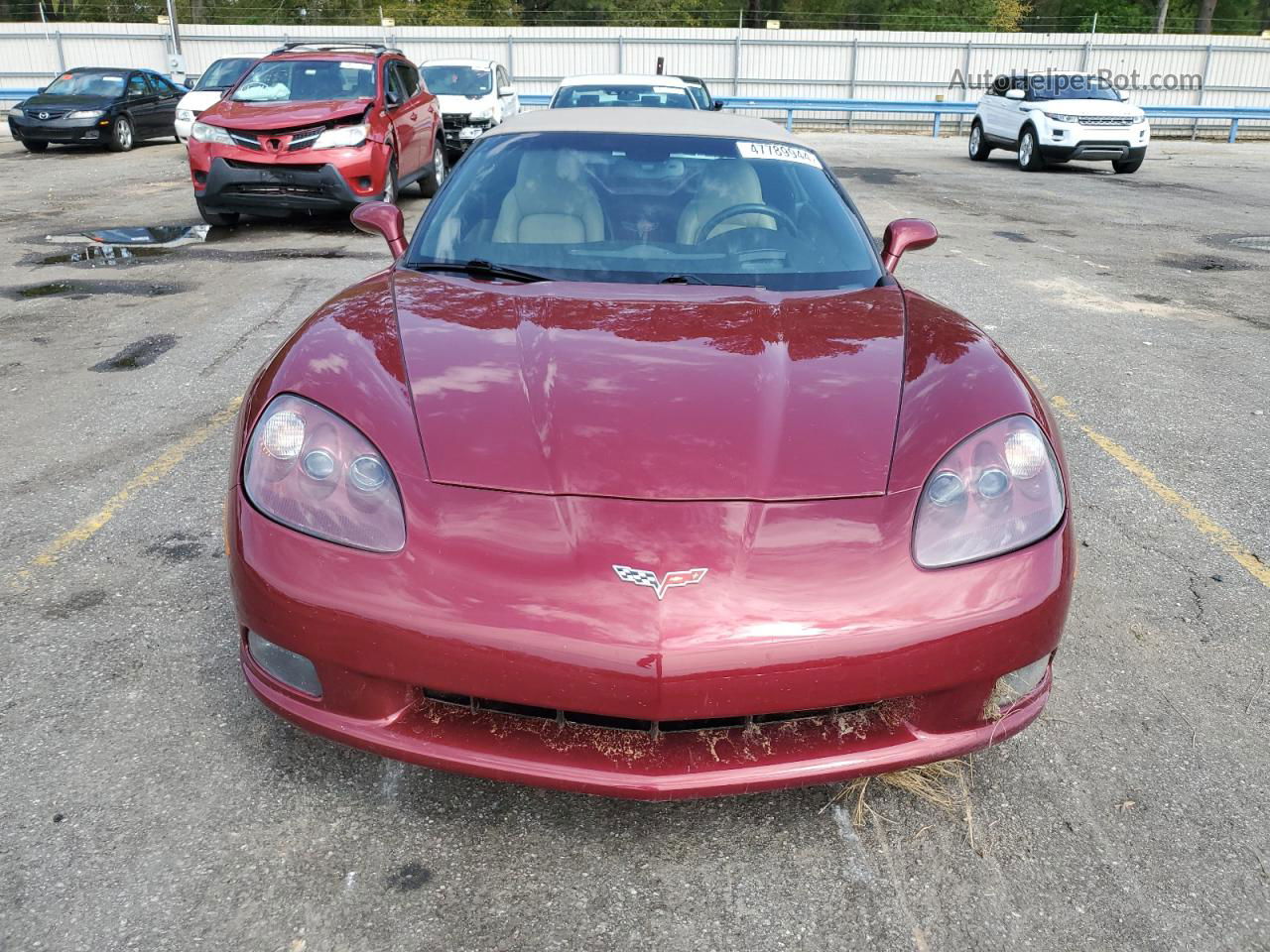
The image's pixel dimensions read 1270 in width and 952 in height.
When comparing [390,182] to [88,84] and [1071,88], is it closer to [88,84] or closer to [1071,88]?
[88,84]

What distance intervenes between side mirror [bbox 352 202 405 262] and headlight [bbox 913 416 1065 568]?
2.21m

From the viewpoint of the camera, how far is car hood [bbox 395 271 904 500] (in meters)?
2.14

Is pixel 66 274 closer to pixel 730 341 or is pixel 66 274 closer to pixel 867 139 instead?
pixel 730 341

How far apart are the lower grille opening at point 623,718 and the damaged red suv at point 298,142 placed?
8.37 m

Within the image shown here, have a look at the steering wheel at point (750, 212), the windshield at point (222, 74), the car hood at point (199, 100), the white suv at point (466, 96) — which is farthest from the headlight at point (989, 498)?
the windshield at point (222, 74)

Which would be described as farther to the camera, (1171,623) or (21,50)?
(21,50)

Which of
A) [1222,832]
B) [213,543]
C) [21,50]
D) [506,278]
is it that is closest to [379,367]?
[506,278]

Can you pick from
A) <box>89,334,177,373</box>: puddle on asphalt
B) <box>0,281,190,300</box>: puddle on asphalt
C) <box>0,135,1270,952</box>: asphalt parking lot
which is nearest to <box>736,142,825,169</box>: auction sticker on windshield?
<box>0,135,1270,952</box>: asphalt parking lot

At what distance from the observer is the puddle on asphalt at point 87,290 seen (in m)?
7.37

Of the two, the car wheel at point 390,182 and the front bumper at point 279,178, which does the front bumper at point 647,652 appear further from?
the car wheel at point 390,182

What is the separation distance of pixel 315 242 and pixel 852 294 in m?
7.63

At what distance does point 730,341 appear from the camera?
8.77 ft

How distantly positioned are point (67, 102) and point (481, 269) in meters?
18.2

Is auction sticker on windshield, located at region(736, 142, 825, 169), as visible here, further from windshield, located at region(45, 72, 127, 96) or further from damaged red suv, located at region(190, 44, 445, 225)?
windshield, located at region(45, 72, 127, 96)
